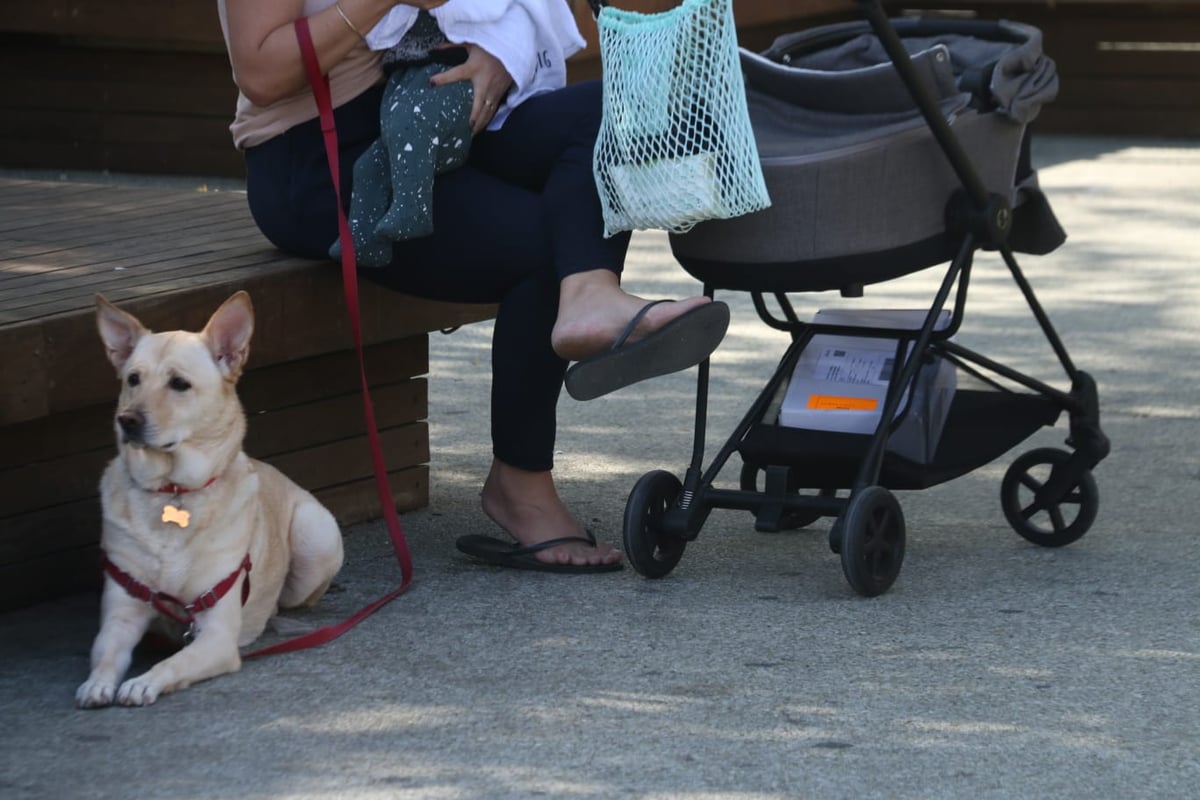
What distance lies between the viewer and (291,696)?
10.5 ft

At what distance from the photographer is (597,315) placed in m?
3.57

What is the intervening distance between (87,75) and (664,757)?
784cm

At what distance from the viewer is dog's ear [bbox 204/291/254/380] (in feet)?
10.8

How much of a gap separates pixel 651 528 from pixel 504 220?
0.74 metres

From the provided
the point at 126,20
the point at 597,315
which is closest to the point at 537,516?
the point at 597,315

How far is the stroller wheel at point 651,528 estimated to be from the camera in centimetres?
378

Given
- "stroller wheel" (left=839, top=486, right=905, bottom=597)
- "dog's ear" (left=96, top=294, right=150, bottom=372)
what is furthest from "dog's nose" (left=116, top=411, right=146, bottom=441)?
"stroller wheel" (left=839, top=486, right=905, bottom=597)

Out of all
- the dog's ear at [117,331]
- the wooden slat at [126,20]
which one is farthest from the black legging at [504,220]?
the wooden slat at [126,20]

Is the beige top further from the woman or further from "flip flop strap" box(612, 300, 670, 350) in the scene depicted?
"flip flop strap" box(612, 300, 670, 350)

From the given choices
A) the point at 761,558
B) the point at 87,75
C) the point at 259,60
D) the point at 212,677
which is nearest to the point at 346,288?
the point at 259,60

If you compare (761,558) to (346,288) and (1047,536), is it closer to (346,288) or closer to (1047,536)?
(1047,536)

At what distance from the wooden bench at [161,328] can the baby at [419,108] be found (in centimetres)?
25

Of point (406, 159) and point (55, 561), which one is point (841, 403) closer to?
point (406, 159)

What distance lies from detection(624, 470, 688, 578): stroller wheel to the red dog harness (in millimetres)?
883
